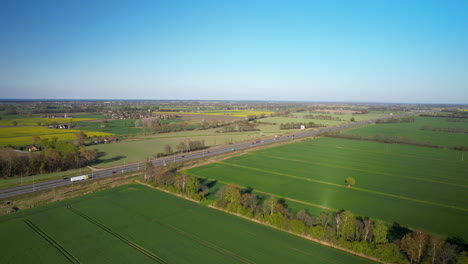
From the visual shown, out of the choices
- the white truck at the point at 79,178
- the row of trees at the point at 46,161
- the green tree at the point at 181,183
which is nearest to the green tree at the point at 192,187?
the green tree at the point at 181,183

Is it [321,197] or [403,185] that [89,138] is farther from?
[403,185]

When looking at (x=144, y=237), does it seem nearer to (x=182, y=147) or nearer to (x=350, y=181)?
(x=350, y=181)

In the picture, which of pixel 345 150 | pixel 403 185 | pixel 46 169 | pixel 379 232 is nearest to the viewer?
pixel 379 232

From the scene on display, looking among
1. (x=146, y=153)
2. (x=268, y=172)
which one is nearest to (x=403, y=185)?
(x=268, y=172)

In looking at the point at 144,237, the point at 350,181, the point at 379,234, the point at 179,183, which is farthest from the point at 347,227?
the point at 179,183

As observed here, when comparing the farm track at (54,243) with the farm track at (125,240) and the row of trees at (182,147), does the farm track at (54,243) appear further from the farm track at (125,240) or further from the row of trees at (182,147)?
the row of trees at (182,147)

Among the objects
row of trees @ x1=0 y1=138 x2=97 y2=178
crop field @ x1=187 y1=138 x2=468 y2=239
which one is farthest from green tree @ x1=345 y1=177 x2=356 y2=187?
row of trees @ x1=0 y1=138 x2=97 y2=178

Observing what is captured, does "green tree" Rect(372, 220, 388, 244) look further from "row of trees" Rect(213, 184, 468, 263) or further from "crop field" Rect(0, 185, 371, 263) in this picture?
"crop field" Rect(0, 185, 371, 263)
